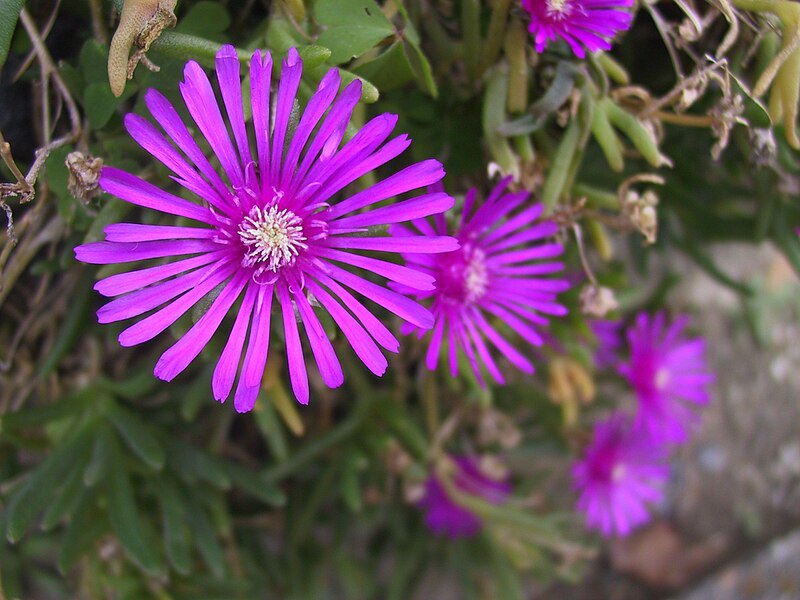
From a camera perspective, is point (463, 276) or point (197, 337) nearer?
point (197, 337)

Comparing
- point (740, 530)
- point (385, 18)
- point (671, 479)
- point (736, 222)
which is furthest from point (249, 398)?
point (740, 530)

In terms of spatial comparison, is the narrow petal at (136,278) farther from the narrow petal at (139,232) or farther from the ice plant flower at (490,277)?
the ice plant flower at (490,277)

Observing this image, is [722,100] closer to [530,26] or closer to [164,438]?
[530,26]

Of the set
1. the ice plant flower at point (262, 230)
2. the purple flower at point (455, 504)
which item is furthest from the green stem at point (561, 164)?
the purple flower at point (455, 504)

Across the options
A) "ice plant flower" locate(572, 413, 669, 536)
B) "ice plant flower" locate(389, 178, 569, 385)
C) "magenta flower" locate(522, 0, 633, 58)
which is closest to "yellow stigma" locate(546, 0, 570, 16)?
"magenta flower" locate(522, 0, 633, 58)

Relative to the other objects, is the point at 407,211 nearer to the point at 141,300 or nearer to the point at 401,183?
the point at 401,183

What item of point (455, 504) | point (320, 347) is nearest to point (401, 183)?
point (320, 347)
